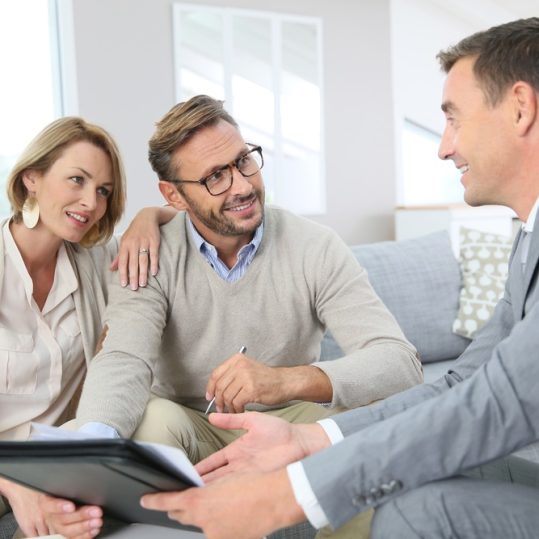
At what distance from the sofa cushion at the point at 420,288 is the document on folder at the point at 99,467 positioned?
1790 millimetres

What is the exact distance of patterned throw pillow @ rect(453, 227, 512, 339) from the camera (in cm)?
308

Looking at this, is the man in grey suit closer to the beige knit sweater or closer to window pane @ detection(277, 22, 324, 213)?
the beige knit sweater

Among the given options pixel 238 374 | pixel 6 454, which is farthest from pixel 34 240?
pixel 6 454

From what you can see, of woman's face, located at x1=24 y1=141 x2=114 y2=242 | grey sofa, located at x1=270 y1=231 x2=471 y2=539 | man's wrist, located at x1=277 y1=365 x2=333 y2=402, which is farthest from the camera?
grey sofa, located at x1=270 y1=231 x2=471 y2=539

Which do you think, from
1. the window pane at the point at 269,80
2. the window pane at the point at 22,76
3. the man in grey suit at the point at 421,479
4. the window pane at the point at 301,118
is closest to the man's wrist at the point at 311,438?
the man in grey suit at the point at 421,479

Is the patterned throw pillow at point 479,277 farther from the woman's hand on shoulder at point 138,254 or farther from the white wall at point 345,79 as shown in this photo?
the white wall at point 345,79

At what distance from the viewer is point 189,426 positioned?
1855mm

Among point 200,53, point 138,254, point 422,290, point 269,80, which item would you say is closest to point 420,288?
point 422,290

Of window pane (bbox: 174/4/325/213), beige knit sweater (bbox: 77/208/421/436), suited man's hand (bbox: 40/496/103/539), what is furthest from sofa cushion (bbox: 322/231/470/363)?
window pane (bbox: 174/4/325/213)

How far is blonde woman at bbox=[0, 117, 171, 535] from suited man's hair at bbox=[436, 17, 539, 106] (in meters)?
0.94

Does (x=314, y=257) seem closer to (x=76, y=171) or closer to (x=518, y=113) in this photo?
(x=76, y=171)

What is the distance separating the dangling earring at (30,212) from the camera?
1.99 m

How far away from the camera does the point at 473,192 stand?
1485 millimetres

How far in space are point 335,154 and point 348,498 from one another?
225 inches
